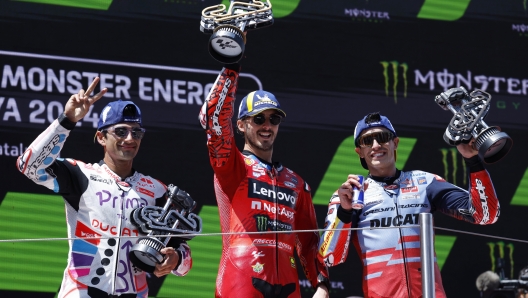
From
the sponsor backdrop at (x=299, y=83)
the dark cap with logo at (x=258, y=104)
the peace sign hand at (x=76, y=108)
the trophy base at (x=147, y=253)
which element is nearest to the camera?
the trophy base at (x=147, y=253)

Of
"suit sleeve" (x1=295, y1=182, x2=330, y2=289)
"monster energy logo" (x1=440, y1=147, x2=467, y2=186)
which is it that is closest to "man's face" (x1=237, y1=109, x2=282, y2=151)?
"suit sleeve" (x1=295, y1=182, x2=330, y2=289)

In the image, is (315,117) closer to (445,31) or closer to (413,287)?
(445,31)

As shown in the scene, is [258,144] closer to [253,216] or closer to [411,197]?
[253,216]

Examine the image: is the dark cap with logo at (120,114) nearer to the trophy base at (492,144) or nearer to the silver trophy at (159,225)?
the silver trophy at (159,225)

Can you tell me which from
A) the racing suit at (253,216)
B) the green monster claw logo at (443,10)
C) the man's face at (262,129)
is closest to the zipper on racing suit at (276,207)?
the racing suit at (253,216)

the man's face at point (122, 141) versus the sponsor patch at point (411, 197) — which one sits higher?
the man's face at point (122, 141)

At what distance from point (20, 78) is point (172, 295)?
2001 millimetres

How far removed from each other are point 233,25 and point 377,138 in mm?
828

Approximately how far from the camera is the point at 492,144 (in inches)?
146

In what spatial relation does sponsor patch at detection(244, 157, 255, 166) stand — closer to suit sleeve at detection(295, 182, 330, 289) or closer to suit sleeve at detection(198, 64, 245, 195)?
suit sleeve at detection(198, 64, 245, 195)

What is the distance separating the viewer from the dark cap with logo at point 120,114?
4.13 m

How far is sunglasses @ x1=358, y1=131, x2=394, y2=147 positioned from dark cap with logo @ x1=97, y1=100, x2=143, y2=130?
1017 millimetres

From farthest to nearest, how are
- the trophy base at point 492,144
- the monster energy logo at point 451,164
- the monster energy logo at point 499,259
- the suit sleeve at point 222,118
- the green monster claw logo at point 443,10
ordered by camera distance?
the green monster claw logo at point 443,10, the monster energy logo at point 451,164, the monster energy logo at point 499,259, the suit sleeve at point 222,118, the trophy base at point 492,144

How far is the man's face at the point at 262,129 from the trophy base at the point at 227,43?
0.42m
